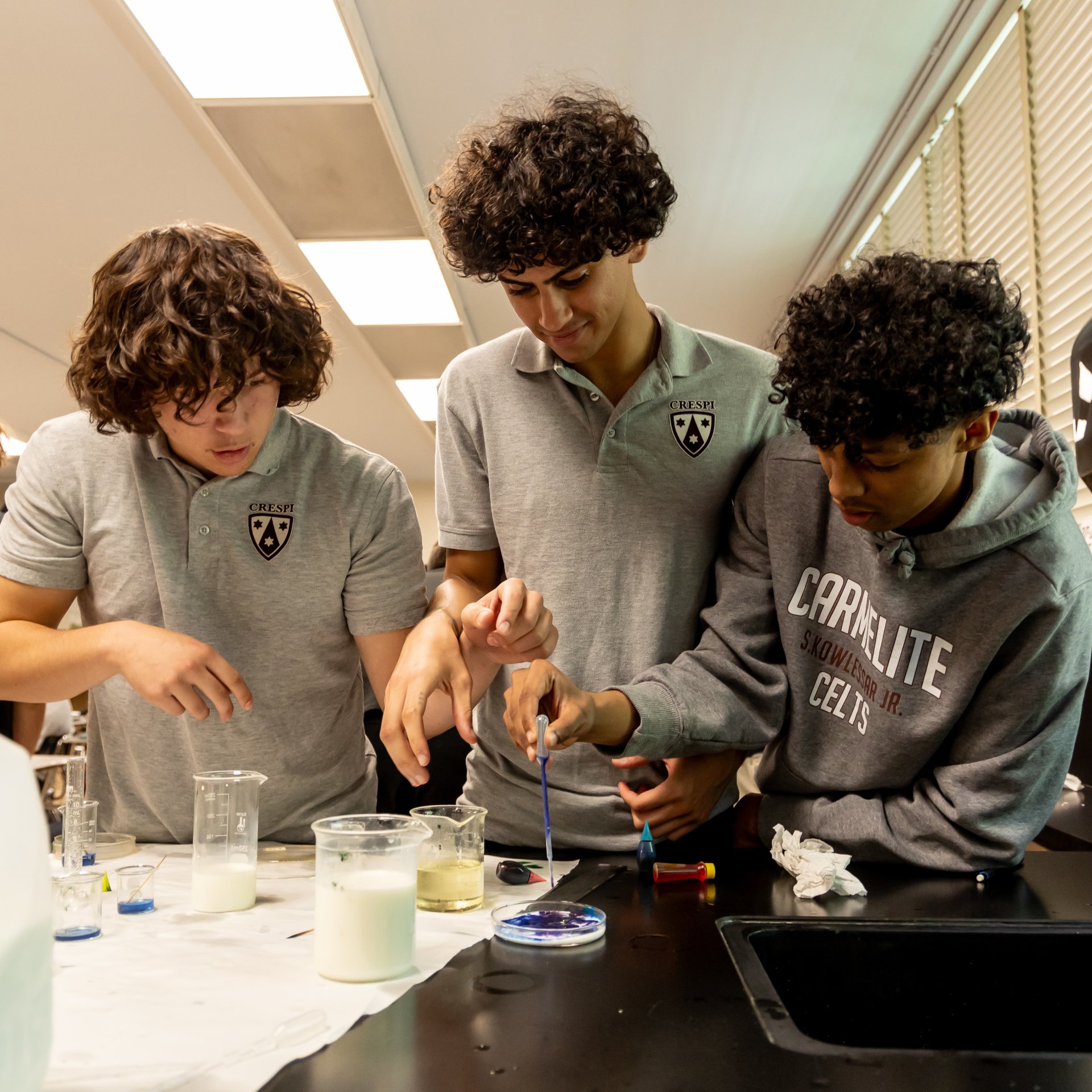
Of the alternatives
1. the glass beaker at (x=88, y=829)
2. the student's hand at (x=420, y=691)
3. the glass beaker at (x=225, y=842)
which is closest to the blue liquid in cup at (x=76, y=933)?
the glass beaker at (x=225, y=842)

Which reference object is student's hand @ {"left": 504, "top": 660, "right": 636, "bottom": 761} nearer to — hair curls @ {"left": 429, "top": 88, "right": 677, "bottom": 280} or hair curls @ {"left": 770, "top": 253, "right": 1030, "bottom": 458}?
hair curls @ {"left": 770, "top": 253, "right": 1030, "bottom": 458}

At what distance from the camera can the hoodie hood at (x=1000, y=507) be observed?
1.18 m

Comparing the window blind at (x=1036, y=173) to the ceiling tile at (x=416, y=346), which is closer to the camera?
the window blind at (x=1036, y=173)

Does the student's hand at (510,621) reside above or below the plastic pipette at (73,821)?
above

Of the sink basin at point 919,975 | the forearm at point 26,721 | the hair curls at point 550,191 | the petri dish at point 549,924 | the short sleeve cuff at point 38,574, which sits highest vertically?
the hair curls at point 550,191

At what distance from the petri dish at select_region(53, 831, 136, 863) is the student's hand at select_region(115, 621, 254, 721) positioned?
29cm

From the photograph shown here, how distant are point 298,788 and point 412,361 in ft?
14.7

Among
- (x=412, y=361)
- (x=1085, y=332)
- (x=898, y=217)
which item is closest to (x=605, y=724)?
(x=1085, y=332)

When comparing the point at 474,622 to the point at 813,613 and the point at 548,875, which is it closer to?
the point at 548,875

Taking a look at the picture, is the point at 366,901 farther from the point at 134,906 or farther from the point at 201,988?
the point at 134,906

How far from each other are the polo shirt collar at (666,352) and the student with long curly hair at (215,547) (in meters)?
0.29

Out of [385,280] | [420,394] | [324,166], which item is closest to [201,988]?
[324,166]

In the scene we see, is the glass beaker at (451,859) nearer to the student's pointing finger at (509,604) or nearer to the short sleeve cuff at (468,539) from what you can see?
the student's pointing finger at (509,604)

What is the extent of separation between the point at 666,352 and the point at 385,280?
3.21m
